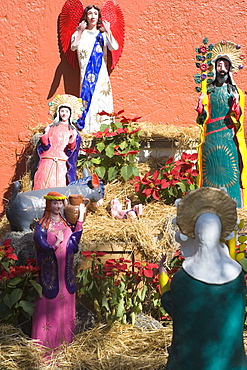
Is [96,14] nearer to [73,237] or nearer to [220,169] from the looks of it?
[220,169]

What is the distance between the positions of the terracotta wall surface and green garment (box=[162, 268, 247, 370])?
15.6 ft

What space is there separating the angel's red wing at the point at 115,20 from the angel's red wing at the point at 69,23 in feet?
1.03

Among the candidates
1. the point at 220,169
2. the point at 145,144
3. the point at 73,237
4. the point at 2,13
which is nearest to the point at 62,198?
the point at 73,237

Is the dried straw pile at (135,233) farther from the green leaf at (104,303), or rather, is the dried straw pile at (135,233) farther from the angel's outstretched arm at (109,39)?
the angel's outstretched arm at (109,39)

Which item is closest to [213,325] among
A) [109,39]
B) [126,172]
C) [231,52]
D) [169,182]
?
[169,182]

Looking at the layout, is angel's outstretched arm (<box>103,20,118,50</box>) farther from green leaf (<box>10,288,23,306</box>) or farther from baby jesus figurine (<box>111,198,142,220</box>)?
green leaf (<box>10,288,23,306</box>)

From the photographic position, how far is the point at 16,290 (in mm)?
4172

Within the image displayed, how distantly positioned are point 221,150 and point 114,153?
115cm

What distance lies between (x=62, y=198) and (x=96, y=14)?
339cm

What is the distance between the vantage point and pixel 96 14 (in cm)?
667

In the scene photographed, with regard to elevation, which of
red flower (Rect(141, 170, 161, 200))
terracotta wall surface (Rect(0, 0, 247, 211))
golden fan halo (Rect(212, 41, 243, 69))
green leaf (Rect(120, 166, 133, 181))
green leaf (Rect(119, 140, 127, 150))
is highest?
terracotta wall surface (Rect(0, 0, 247, 211))

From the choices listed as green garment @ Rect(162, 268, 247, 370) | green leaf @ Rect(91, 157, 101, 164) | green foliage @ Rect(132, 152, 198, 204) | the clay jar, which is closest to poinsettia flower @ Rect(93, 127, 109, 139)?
green leaf @ Rect(91, 157, 101, 164)

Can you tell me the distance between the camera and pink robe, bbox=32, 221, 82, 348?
159 inches

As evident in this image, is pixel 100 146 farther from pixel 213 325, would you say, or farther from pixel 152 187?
pixel 213 325
